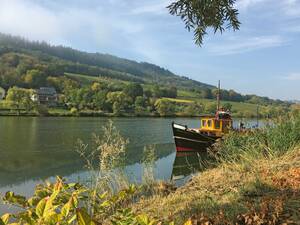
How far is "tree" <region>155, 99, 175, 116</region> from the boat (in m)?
56.6

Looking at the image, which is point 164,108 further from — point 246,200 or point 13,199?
point 13,199

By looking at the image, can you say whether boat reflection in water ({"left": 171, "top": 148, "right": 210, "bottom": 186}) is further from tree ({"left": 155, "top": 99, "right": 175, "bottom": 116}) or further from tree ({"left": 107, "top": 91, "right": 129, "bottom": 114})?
tree ({"left": 155, "top": 99, "right": 175, "bottom": 116})

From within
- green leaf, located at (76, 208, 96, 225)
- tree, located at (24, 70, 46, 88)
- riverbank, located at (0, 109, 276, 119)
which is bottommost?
riverbank, located at (0, 109, 276, 119)

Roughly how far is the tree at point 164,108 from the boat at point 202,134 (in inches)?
2228

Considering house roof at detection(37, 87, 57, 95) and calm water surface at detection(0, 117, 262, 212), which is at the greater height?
house roof at detection(37, 87, 57, 95)

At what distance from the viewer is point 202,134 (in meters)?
23.1

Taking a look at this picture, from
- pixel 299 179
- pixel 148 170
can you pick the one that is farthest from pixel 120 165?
pixel 299 179

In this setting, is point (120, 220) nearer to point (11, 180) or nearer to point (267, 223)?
point (267, 223)

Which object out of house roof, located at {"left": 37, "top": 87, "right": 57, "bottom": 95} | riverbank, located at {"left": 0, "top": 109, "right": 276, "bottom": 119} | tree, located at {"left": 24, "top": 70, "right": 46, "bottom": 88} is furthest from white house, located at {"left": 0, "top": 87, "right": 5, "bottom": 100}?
riverbank, located at {"left": 0, "top": 109, "right": 276, "bottom": 119}

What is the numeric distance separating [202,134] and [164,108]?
60.1 metres

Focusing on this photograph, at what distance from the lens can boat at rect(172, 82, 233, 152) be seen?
23.3m

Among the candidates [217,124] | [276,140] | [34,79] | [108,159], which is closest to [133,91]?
[34,79]

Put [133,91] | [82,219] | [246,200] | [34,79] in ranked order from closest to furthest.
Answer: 1. [82,219]
2. [246,200]
3. [133,91]
4. [34,79]

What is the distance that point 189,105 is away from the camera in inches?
3524
